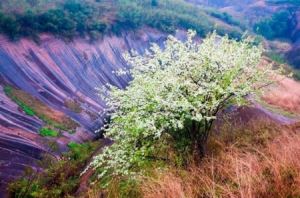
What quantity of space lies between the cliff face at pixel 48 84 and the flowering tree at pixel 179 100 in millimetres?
8903

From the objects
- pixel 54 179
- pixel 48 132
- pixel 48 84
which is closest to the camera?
pixel 54 179

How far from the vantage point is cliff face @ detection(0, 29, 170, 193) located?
2166 cm

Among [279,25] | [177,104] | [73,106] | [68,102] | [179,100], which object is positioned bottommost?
[279,25]

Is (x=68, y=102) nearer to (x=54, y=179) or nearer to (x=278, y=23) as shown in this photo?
(x=54, y=179)

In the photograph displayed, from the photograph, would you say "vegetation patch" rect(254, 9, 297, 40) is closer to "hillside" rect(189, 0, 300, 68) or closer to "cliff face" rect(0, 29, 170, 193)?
"hillside" rect(189, 0, 300, 68)

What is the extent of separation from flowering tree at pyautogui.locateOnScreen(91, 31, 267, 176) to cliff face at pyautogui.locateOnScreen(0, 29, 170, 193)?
29.2 ft

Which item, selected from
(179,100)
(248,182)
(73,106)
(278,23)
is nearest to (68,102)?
(73,106)

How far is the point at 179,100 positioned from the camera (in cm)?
1205

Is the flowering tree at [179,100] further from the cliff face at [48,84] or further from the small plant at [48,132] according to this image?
the small plant at [48,132]

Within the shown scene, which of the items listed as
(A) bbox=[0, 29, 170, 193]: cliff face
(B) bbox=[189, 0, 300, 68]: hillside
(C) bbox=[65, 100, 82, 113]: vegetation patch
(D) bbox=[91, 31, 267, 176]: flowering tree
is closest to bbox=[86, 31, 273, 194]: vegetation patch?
(D) bbox=[91, 31, 267, 176]: flowering tree

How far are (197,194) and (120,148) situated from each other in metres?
6.02

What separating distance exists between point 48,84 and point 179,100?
2070 centimetres

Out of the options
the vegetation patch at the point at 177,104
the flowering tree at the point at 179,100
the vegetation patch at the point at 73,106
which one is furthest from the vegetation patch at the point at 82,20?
the vegetation patch at the point at 73,106

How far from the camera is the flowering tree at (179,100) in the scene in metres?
11.7
